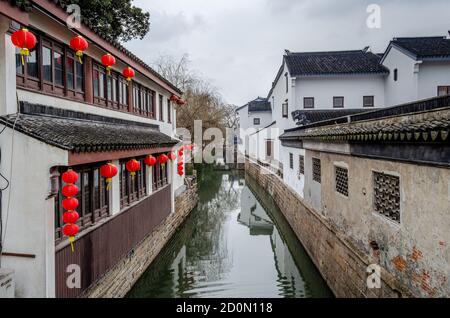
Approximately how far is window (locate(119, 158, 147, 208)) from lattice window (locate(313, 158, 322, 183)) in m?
5.75

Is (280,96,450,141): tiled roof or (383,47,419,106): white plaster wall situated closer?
(280,96,450,141): tiled roof

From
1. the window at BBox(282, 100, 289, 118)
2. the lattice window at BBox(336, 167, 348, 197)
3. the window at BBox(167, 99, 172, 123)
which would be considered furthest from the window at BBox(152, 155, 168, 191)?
the window at BBox(282, 100, 289, 118)

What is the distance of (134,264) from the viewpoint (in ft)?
29.1

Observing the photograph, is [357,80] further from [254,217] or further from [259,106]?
[259,106]

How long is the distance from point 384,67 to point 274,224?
1413 centimetres

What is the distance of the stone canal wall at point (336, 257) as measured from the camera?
20.1 ft

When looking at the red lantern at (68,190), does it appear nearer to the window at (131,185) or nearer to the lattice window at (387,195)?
the window at (131,185)

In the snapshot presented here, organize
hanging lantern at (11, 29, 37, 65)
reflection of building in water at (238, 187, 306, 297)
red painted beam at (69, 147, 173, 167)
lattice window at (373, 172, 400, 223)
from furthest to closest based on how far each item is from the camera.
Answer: reflection of building in water at (238, 187, 306, 297) → lattice window at (373, 172, 400, 223) → red painted beam at (69, 147, 173, 167) → hanging lantern at (11, 29, 37, 65)

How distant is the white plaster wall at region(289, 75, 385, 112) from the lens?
22.9 metres

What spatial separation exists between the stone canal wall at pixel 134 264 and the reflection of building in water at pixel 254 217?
3.86 meters

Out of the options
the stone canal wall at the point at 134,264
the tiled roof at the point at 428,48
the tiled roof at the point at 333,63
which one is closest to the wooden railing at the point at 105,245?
the stone canal wall at the point at 134,264

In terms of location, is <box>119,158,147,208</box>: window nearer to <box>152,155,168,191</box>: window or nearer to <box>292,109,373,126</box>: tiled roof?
<box>152,155,168,191</box>: window

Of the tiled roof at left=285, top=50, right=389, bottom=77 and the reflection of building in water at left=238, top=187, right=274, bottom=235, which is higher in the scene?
the tiled roof at left=285, top=50, right=389, bottom=77

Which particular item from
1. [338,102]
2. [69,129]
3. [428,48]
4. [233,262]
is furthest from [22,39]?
[428,48]
